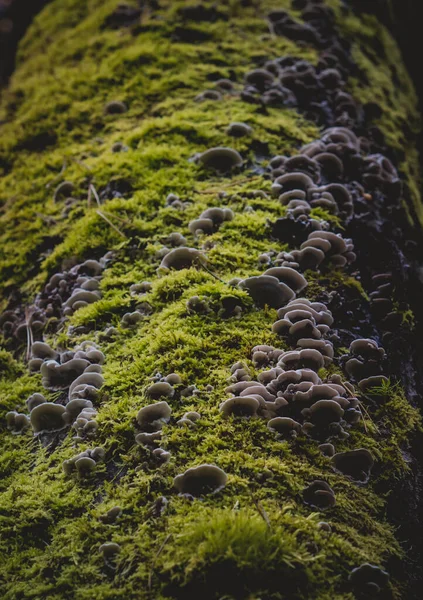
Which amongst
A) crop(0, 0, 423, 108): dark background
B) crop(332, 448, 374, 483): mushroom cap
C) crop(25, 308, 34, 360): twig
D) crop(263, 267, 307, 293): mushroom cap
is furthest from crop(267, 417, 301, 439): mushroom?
crop(0, 0, 423, 108): dark background

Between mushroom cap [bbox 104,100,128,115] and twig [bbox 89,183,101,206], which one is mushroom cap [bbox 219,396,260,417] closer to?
twig [bbox 89,183,101,206]

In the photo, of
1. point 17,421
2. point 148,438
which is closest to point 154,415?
point 148,438

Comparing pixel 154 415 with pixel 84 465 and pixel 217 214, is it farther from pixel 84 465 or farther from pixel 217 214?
pixel 217 214

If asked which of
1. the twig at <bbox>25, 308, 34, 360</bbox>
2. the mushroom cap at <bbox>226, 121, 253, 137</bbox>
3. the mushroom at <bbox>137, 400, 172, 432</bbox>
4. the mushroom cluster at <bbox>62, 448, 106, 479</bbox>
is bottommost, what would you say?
the twig at <bbox>25, 308, 34, 360</bbox>

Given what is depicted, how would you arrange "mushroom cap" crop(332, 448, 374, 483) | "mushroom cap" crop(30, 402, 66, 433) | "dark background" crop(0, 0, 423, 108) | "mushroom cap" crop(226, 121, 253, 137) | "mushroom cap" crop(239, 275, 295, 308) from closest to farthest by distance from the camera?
"mushroom cap" crop(332, 448, 374, 483), "mushroom cap" crop(30, 402, 66, 433), "mushroom cap" crop(239, 275, 295, 308), "mushroom cap" crop(226, 121, 253, 137), "dark background" crop(0, 0, 423, 108)

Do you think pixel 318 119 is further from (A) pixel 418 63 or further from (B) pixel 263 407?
(A) pixel 418 63

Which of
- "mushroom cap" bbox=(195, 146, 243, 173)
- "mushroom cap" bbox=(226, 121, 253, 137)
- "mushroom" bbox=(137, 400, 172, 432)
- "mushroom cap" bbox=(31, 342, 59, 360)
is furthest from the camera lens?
"mushroom cap" bbox=(226, 121, 253, 137)
